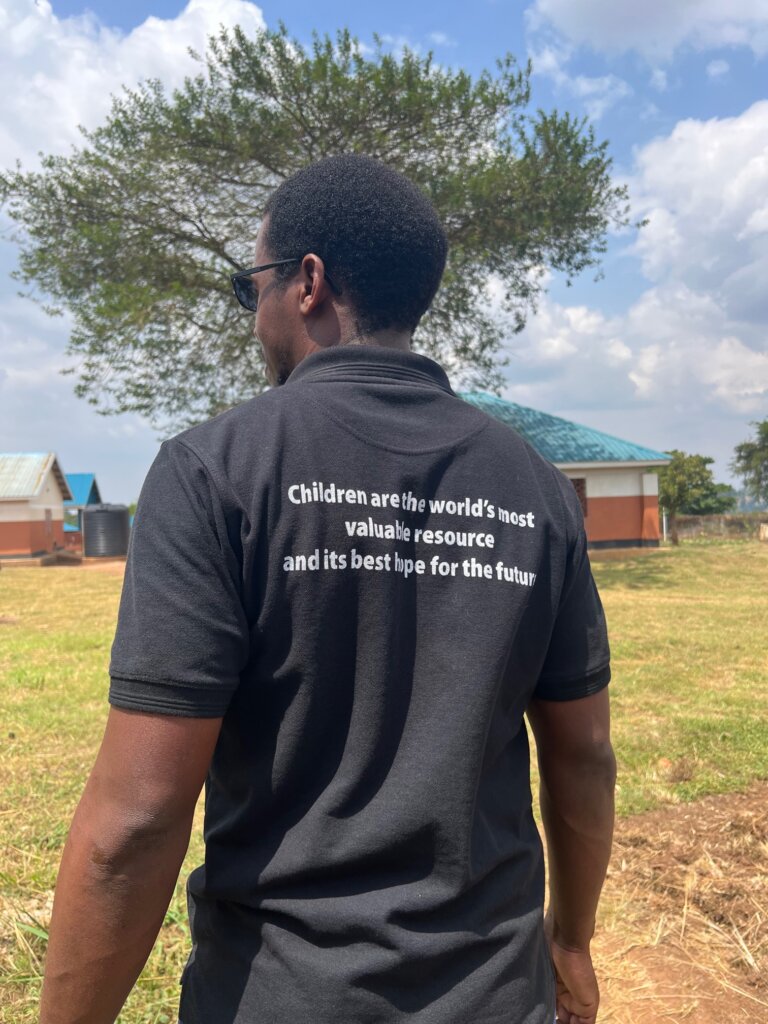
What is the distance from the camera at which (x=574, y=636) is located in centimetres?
149

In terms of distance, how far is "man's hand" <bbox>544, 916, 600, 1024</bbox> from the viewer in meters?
1.75

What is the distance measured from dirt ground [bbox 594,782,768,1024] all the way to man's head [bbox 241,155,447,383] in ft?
8.56

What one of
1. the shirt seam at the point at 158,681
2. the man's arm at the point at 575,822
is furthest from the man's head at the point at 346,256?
the man's arm at the point at 575,822

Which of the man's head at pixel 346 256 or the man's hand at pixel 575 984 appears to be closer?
the man's head at pixel 346 256

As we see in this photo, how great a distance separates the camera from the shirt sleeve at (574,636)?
4.81 feet

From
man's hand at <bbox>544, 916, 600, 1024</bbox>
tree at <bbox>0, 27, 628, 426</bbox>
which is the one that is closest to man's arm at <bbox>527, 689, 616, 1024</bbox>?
man's hand at <bbox>544, 916, 600, 1024</bbox>

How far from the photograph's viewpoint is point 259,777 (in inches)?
49.1

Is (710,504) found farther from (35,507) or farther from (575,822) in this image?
(575,822)

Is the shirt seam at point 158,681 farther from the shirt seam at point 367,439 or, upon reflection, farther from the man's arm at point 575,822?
the man's arm at point 575,822

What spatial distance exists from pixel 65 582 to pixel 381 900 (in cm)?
2155

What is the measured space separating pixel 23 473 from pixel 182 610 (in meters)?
34.8

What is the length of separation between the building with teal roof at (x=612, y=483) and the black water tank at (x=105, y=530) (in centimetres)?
1350

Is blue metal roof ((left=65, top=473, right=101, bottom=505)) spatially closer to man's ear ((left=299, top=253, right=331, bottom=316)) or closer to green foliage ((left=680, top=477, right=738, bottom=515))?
green foliage ((left=680, top=477, right=738, bottom=515))

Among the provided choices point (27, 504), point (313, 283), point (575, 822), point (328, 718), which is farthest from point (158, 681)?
point (27, 504)
